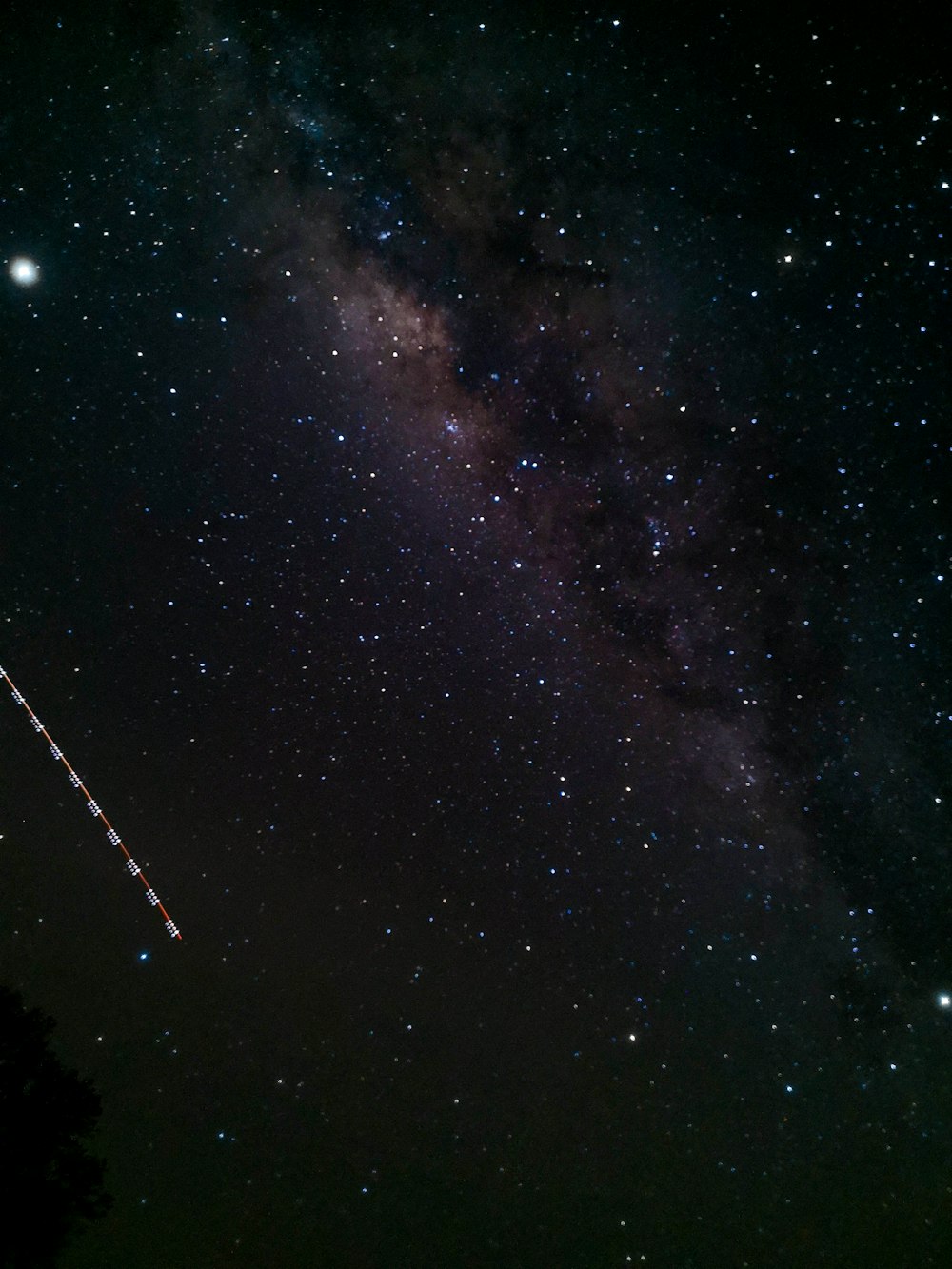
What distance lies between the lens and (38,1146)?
12.7ft

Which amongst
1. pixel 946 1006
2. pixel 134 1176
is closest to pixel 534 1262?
pixel 134 1176

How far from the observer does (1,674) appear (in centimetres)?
563

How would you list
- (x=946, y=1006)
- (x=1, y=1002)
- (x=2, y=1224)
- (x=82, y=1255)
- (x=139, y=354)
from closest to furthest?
(x=2, y=1224), (x=1, y=1002), (x=139, y=354), (x=946, y=1006), (x=82, y=1255)

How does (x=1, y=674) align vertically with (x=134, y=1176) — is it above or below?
above

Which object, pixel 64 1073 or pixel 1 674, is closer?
pixel 64 1073

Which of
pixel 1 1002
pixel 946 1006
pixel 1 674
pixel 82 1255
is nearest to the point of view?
pixel 1 1002

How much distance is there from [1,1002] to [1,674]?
8.46 feet

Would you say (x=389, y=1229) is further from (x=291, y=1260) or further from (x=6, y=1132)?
(x=6, y=1132)

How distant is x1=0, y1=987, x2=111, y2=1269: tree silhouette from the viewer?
364 centimetres

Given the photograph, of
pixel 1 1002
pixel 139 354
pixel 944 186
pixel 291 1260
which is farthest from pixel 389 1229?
pixel 944 186

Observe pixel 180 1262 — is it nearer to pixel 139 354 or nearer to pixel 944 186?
pixel 139 354

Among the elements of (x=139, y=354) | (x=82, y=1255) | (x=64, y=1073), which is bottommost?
(x=82, y=1255)

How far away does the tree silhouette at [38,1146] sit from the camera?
3.64 metres

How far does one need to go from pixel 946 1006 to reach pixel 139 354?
29.5ft
